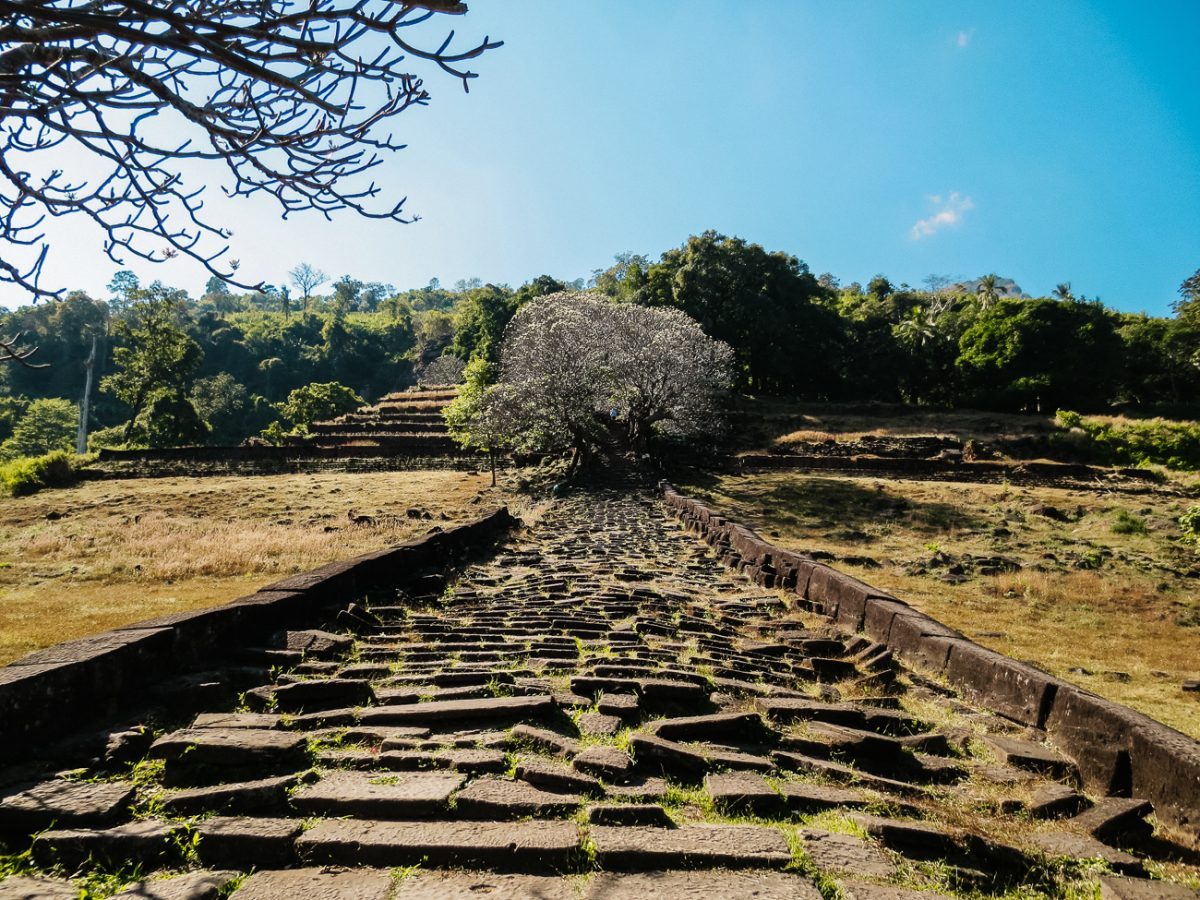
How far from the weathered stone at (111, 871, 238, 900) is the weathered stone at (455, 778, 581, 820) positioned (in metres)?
0.85

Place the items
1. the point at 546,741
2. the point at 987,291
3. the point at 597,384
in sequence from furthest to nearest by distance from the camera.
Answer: the point at 987,291, the point at 597,384, the point at 546,741

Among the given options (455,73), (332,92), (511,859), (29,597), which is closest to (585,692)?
(511,859)

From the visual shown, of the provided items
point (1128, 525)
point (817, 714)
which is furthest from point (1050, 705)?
point (1128, 525)

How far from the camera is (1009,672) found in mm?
4508

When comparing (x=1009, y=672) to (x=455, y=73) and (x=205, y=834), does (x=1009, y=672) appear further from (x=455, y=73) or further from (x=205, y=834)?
(x=455, y=73)

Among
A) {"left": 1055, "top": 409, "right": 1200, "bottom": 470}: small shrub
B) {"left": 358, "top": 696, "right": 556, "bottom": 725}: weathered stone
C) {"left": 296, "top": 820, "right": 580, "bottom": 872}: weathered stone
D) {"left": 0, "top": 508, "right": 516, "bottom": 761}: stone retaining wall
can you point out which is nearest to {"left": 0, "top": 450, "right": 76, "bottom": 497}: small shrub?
{"left": 0, "top": 508, "right": 516, "bottom": 761}: stone retaining wall

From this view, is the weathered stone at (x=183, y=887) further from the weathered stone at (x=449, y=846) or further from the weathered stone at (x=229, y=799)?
the weathered stone at (x=229, y=799)

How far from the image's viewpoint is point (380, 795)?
2.78 meters

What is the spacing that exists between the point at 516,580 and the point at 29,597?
10.1 meters

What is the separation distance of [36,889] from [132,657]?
1984mm

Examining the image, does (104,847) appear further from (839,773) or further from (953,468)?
(953,468)

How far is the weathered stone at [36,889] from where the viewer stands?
7.25ft

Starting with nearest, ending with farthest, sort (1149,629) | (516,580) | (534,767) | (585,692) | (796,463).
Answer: (534,767)
(585,692)
(516,580)
(1149,629)
(796,463)

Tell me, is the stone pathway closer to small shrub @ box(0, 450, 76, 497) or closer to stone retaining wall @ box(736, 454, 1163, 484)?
stone retaining wall @ box(736, 454, 1163, 484)
